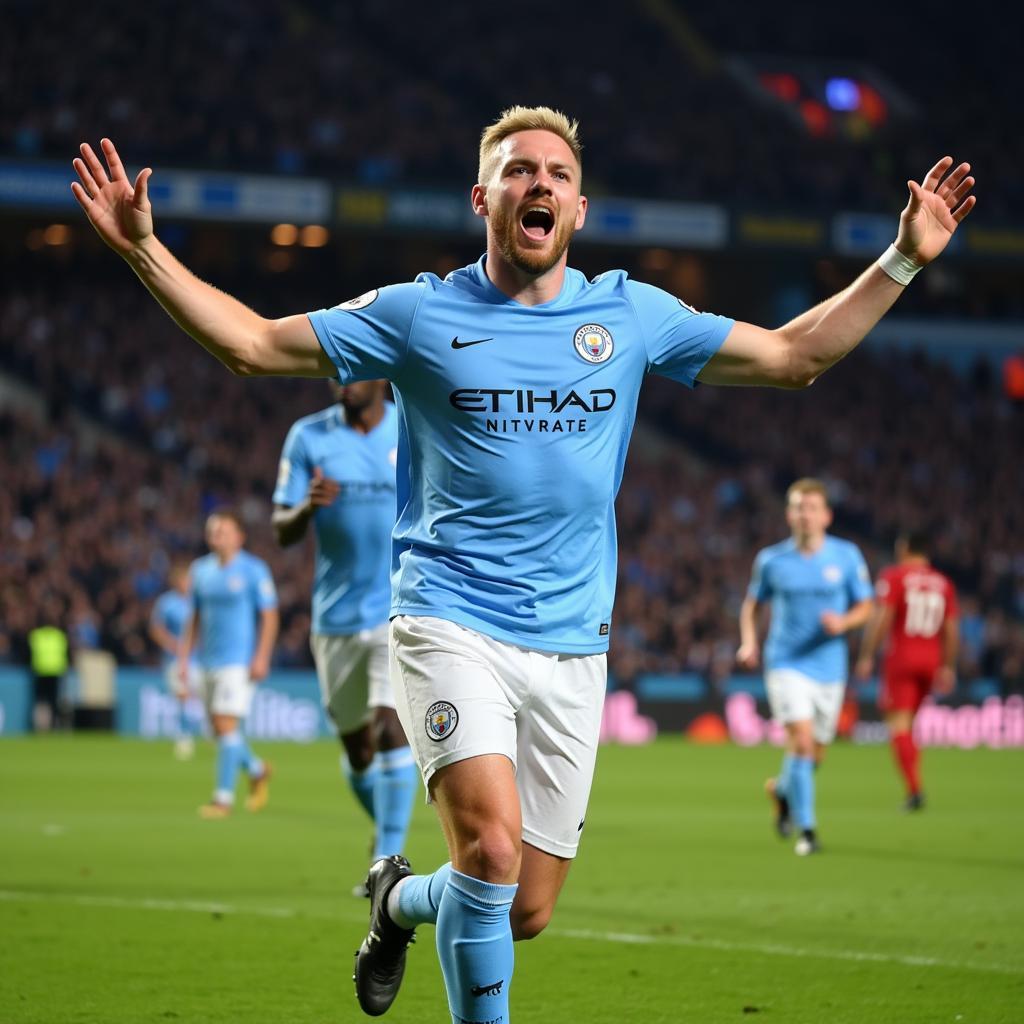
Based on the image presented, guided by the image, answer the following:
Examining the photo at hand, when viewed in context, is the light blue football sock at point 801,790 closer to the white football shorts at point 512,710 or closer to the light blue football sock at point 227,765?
the light blue football sock at point 227,765

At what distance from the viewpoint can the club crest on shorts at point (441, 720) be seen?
5.06 m

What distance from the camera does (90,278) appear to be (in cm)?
3925

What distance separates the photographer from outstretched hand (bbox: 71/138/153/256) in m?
4.86

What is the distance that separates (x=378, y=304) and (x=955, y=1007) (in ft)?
11.8

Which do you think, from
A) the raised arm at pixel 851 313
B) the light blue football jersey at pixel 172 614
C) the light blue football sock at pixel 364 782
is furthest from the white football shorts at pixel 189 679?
the raised arm at pixel 851 313

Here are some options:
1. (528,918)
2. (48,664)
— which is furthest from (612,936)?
(48,664)

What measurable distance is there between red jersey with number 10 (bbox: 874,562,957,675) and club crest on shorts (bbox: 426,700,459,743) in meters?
12.7

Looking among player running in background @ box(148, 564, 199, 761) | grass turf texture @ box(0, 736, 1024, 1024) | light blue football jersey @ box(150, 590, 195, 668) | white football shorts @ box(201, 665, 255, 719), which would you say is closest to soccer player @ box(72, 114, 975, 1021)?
grass turf texture @ box(0, 736, 1024, 1024)

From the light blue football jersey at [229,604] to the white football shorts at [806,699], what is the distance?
14.9 feet

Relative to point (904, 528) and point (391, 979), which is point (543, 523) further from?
point (904, 528)

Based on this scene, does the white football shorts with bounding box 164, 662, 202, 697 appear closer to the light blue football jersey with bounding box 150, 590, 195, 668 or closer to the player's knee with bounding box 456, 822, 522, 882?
the light blue football jersey with bounding box 150, 590, 195, 668

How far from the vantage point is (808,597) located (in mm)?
14070

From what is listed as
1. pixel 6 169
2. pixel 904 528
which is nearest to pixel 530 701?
pixel 6 169

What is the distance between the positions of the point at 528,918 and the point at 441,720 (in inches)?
29.2
